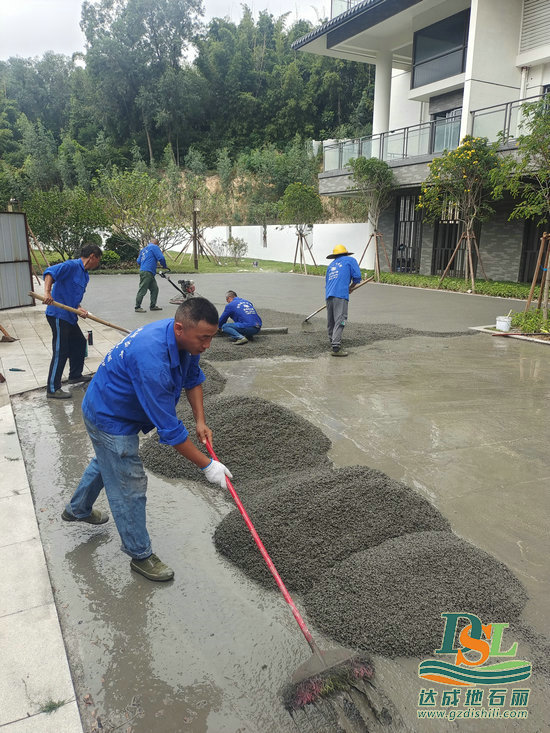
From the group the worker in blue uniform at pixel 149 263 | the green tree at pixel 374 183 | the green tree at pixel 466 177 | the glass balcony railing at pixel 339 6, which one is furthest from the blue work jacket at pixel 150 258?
the glass balcony railing at pixel 339 6

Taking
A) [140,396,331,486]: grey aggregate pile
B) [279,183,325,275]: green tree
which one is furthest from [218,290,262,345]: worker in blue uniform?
[279,183,325,275]: green tree

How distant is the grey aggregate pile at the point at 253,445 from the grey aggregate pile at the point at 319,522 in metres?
0.50

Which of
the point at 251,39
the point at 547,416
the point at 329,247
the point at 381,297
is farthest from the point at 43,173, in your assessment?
the point at 547,416

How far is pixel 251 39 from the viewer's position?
51.5 metres

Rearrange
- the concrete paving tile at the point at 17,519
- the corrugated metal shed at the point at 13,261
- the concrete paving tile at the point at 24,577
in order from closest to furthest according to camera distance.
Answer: the concrete paving tile at the point at 24,577 < the concrete paving tile at the point at 17,519 < the corrugated metal shed at the point at 13,261

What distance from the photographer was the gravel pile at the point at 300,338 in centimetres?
761

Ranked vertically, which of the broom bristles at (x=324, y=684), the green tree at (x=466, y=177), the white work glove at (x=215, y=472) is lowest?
the broom bristles at (x=324, y=684)

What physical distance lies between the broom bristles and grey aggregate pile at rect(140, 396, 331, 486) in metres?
1.78

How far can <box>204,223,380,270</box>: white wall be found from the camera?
877 inches

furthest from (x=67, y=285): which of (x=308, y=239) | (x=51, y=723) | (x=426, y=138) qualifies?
(x=308, y=239)

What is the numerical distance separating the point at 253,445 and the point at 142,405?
71.6 inches

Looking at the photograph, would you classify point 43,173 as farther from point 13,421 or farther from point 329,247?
point 13,421

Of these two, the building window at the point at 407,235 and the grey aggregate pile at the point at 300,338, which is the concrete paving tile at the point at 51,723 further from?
the building window at the point at 407,235

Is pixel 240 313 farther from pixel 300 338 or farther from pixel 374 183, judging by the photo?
pixel 374 183
